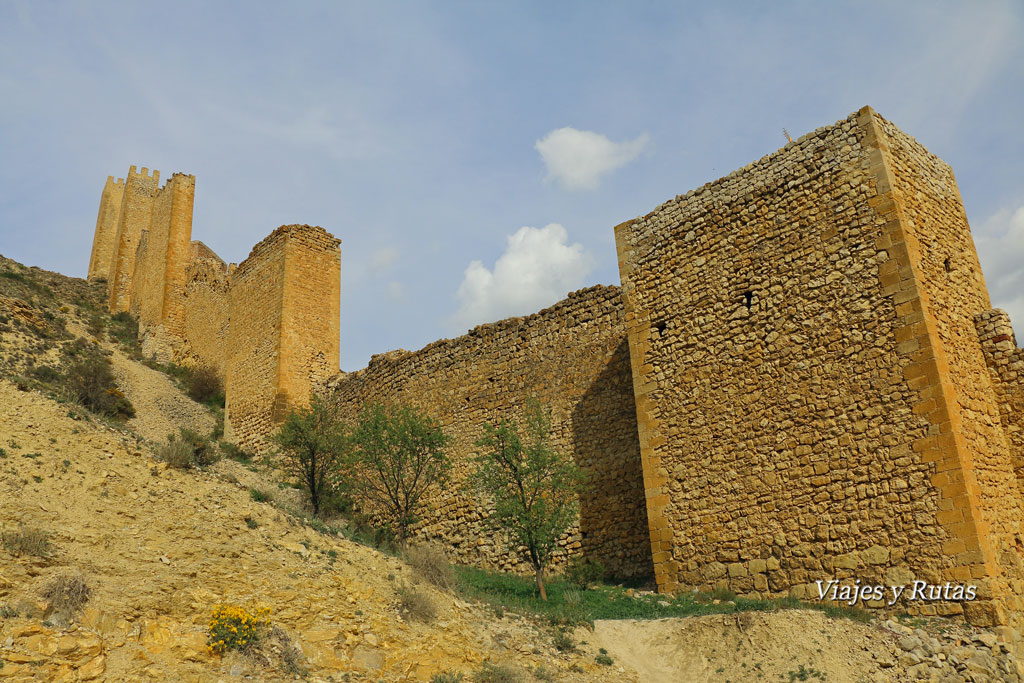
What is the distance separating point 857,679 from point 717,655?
1.54 m

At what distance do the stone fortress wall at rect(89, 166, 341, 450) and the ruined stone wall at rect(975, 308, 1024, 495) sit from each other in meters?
15.7

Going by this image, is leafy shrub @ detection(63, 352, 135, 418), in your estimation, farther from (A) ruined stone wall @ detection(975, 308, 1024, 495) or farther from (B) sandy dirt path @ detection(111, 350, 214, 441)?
(A) ruined stone wall @ detection(975, 308, 1024, 495)

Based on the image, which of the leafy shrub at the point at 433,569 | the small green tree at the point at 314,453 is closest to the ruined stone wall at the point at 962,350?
the leafy shrub at the point at 433,569

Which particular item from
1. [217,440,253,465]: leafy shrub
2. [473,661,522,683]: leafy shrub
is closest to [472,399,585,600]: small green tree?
[473,661,522,683]: leafy shrub

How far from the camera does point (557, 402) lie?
47.9 feet

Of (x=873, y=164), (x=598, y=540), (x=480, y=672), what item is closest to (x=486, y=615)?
(x=480, y=672)

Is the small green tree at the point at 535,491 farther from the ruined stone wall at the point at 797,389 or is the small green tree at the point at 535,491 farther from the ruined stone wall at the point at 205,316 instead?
the ruined stone wall at the point at 205,316

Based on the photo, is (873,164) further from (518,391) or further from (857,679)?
(518,391)

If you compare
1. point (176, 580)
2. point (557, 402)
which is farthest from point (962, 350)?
point (176, 580)

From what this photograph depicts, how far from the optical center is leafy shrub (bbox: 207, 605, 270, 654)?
7.25 metres

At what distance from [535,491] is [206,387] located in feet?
49.7

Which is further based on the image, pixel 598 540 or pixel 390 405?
pixel 390 405

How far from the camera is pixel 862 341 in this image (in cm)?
961

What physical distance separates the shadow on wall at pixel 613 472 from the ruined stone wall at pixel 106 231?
31.7 m
